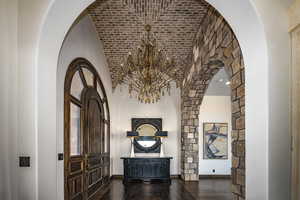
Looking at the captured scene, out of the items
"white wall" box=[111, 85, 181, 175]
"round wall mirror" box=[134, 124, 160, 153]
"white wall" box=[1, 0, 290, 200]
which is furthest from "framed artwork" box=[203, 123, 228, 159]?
"white wall" box=[1, 0, 290, 200]

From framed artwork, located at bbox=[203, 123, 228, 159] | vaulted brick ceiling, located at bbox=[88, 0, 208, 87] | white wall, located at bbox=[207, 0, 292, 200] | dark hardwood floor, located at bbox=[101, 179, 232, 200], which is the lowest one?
dark hardwood floor, located at bbox=[101, 179, 232, 200]

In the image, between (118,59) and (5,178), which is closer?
(5,178)

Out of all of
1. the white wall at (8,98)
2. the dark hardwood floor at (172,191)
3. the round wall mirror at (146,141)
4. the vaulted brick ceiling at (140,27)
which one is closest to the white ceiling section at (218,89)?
the vaulted brick ceiling at (140,27)

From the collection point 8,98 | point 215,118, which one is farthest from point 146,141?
point 8,98

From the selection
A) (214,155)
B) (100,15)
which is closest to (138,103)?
(214,155)

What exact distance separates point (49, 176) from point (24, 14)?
1526 millimetres

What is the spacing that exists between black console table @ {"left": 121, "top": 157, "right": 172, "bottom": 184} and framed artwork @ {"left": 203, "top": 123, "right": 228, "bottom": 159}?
1777 mm

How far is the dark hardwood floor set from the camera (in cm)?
623

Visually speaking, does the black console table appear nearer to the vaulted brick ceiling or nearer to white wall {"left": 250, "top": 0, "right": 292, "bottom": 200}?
the vaulted brick ceiling

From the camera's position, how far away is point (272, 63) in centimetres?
245

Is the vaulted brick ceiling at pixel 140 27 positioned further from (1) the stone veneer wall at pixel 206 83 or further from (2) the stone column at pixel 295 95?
(2) the stone column at pixel 295 95

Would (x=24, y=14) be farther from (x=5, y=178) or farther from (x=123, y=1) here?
(x=123, y=1)

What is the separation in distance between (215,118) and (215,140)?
77 cm

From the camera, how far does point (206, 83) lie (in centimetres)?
741
